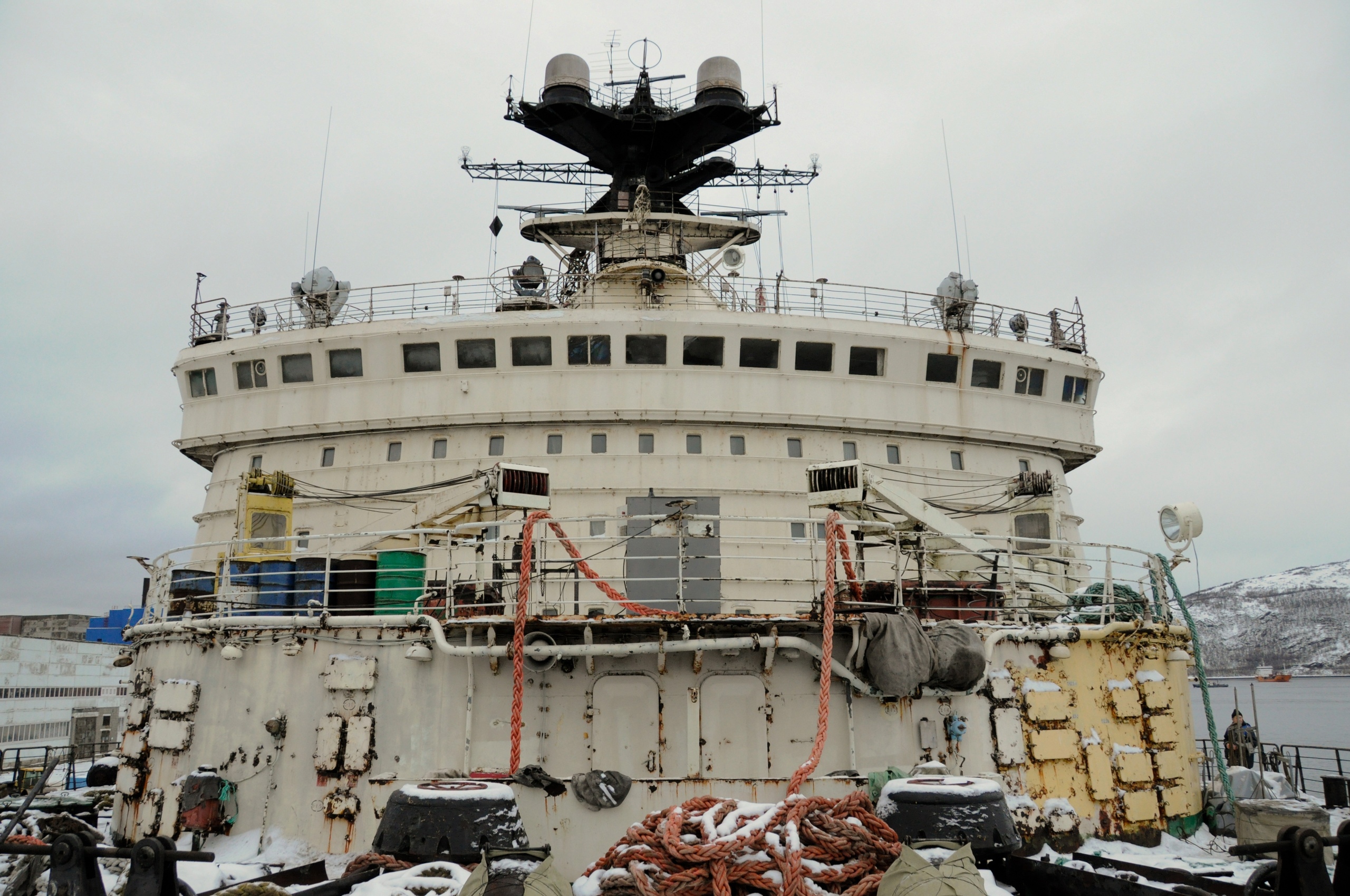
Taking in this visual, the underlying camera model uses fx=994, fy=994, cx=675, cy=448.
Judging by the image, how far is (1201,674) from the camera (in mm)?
13758

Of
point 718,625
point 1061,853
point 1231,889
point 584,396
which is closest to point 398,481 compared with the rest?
point 584,396

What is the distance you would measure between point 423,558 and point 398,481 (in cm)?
421

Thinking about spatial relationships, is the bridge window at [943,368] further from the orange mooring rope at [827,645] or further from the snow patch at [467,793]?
the snow patch at [467,793]

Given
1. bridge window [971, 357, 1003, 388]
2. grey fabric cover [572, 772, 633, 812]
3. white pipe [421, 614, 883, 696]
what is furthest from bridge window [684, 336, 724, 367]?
grey fabric cover [572, 772, 633, 812]

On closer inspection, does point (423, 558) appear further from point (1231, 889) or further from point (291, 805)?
point (1231, 889)

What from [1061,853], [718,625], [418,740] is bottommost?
[1061,853]

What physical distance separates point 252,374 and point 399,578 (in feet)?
24.5

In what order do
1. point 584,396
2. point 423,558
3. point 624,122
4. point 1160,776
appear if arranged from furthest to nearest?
point 624,122, point 584,396, point 423,558, point 1160,776

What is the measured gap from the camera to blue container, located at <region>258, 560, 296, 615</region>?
14.2 metres

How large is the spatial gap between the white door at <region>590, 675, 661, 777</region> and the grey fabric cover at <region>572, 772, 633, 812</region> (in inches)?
19.2

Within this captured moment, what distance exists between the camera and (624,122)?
909 inches

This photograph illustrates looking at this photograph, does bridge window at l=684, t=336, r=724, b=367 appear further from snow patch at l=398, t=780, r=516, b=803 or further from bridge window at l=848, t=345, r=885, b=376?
snow patch at l=398, t=780, r=516, b=803

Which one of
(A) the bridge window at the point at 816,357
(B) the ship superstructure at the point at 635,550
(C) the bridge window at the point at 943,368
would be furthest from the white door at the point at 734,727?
(C) the bridge window at the point at 943,368

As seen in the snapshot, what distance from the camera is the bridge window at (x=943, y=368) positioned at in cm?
1867
